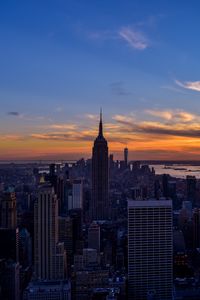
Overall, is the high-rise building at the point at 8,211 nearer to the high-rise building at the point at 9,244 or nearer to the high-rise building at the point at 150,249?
the high-rise building at the point at 9,244

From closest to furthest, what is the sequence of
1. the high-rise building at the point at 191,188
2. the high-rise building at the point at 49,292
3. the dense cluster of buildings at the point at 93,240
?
1. the high-rise building at the point at 49,292
2. the dense cluster of buildings at the point at 93,240
3. the high-rise building at the point at 191,188

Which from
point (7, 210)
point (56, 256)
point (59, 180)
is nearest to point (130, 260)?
point (56, 256)

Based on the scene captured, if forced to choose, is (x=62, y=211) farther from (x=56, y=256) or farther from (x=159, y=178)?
(x=159, y=178)

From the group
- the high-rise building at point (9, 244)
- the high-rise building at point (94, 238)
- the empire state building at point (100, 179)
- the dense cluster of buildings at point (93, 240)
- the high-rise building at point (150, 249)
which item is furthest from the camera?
the empire state building at point (100, 179)

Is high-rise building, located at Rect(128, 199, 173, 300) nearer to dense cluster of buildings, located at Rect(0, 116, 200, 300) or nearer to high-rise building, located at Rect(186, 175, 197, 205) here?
dense cluster of buildings, located at Rect(0, 116, 200, 300)

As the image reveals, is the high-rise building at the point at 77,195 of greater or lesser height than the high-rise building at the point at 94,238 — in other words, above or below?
above

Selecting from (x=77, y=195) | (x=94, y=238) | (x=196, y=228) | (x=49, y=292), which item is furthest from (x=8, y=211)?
(x=49, y=292)

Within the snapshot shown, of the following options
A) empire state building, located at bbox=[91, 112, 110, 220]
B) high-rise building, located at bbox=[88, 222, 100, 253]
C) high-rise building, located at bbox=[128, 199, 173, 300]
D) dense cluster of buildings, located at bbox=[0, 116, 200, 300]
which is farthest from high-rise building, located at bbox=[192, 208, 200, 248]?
empire state building, located at bbox=[91, 112, 110, 220]

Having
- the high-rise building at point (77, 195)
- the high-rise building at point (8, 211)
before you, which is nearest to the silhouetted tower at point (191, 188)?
the high-rise building at point (77, 195)
